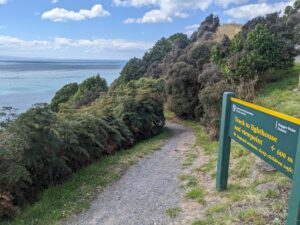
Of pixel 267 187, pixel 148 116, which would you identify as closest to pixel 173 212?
pixel 267 187

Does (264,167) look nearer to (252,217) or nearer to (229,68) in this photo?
(252,217)

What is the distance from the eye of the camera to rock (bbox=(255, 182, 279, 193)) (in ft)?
16.0

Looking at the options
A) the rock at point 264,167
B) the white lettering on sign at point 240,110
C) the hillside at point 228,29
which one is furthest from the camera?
the hillside at point 228,29

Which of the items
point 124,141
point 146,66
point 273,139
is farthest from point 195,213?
point 146,66

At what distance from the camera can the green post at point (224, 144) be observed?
5129mm

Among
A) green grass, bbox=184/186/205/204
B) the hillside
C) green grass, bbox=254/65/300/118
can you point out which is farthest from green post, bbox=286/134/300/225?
the hillside

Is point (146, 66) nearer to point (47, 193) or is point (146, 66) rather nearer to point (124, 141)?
point (124, 141)

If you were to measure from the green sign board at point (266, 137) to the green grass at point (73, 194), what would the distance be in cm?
239

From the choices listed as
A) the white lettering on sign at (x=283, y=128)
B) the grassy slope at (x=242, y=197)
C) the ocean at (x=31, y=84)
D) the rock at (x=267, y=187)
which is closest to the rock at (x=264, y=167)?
the grassy slope at (x=242, y=197)

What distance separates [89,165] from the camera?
8.30m

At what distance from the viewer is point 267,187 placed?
496cm

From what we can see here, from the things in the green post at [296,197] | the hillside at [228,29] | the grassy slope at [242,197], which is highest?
the hillside at [228,29]

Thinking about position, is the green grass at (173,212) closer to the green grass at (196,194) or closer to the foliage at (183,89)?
the green grass at (196,194)

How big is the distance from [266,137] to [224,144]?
1.28m
